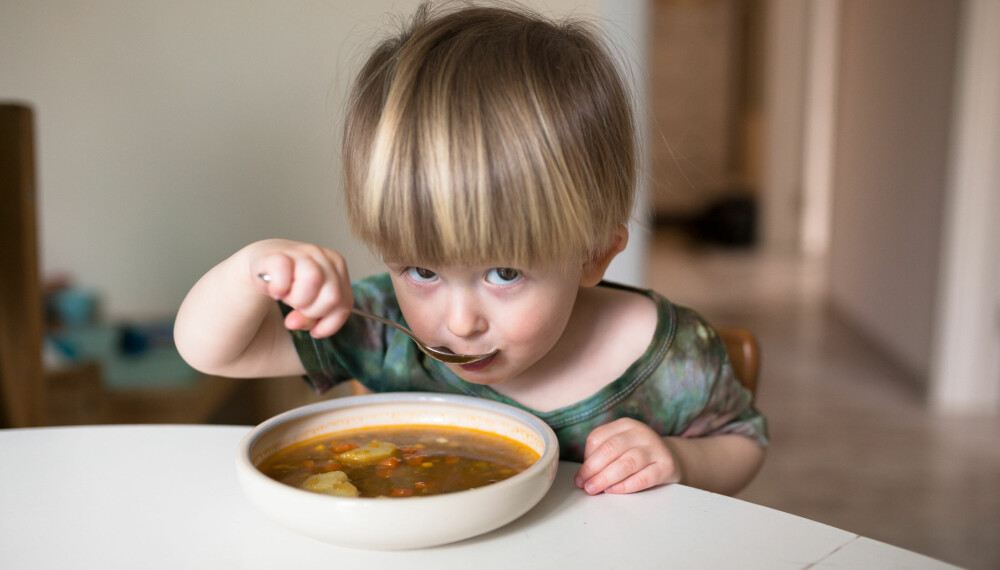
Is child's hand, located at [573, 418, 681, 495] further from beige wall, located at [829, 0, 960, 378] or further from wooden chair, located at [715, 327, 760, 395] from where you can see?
beige wall, located at [829, 0, 960, 378]

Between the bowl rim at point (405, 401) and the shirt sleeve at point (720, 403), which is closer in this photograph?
the bowl rim at point (405, 401)

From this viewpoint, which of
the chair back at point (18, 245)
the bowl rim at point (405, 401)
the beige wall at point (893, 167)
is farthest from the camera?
the beige wall at point (893, 167)

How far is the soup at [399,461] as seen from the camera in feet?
1.85

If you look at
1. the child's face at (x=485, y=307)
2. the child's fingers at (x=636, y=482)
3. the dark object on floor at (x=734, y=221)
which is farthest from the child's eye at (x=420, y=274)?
the dark object on floor at (x=734, y=221)

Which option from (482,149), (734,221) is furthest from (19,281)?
(734,221)

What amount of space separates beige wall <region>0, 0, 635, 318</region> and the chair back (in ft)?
1.92

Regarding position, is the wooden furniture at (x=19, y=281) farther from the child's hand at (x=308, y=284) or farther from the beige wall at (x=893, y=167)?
the beige wall at (x=893, y=167)

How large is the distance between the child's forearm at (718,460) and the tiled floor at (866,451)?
1093 mm

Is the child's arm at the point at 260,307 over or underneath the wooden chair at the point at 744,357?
over

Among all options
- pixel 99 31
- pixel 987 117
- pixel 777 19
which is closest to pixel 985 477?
pixel 987 117

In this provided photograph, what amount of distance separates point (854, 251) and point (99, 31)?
3333 mm

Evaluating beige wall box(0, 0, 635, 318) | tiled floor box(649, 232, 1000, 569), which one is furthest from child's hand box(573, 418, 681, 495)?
tiled floor box(649, 232, 1000, 569)

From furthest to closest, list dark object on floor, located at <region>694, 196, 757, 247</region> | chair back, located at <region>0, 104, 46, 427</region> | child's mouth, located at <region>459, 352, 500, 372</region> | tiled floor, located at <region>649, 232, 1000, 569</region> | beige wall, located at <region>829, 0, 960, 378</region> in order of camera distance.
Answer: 1. dark object on floor, located at <region>694, 196, 757, 247</region>
2. beige wall, located at <region>829, 0, 960, 378</region>
3. tiled floor, located at <region>649, 232, 1000, 569</region>
4. chair back, located at <region>0, 104, 46, 427</region>
5. child's mouth, located at <region>459, 352, 500, 372</region>

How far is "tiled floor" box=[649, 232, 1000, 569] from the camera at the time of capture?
186cm
